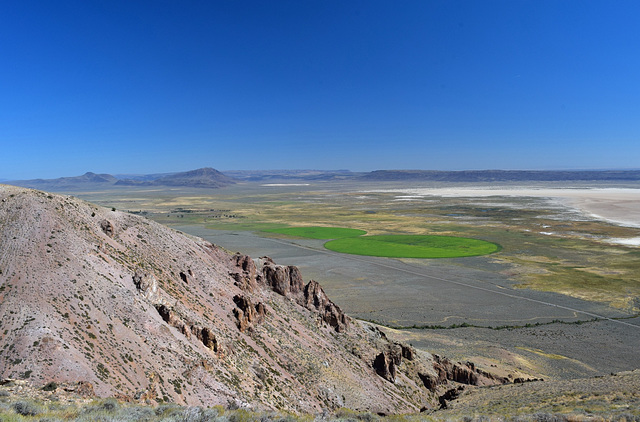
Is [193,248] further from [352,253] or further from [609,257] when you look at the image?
[609,257]

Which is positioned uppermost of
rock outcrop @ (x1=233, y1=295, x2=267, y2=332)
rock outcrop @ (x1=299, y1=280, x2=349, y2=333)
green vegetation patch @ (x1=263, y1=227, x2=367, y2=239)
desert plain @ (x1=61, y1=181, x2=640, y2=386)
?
rock outcrop @ (x1=233, y1=295, x2=267, y2=332)

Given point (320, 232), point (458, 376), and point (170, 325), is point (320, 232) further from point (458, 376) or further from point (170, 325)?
point (170, 325)

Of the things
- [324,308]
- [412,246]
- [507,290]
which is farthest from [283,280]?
[412,246]

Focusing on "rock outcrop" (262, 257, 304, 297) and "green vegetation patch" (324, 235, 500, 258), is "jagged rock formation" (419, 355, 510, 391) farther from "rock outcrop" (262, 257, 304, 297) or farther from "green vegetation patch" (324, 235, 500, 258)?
"green vegetation patch" (324, 235, 500, 258)

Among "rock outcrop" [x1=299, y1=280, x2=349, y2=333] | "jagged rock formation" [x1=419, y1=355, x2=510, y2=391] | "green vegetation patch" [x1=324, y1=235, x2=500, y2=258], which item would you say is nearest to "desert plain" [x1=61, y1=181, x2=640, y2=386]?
"jagged rock formation" [x1=419, y1=355, x2=510, y2=391]

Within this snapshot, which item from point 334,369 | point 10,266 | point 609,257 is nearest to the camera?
point 10,266

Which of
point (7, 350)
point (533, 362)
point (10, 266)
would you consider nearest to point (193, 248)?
point (10, 266)

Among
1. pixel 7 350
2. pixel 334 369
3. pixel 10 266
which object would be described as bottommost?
pixel 334 369

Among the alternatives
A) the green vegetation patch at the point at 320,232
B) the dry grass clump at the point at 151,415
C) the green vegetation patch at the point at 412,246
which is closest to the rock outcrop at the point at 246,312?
the dry grass clump at the point at 151,415
